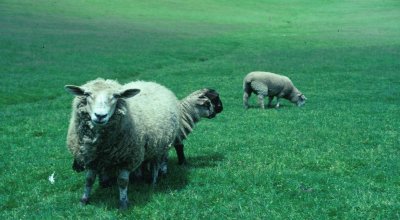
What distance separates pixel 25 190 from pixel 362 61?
37.8 metres

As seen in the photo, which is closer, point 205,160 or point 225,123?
point 205,160

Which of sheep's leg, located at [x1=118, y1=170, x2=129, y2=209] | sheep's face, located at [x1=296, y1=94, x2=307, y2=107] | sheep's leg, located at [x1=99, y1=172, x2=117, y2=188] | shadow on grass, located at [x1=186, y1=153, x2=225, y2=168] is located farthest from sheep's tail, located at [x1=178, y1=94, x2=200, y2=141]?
sheep's face, located at [x1=296, y1=94, x2=307, y2=107]

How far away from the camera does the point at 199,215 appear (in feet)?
32.8

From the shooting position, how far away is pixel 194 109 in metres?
14.4

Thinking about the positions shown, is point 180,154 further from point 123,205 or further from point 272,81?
point 272,81

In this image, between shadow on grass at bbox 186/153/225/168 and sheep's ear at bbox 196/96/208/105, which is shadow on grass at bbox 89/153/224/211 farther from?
sheep's ear at bbox 196/96/208/105

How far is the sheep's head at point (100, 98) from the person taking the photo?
30.0ft

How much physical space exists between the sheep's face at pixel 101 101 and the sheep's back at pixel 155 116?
1.10 m

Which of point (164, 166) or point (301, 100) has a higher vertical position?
point (164, 166)

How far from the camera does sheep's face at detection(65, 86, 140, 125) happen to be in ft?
30.0

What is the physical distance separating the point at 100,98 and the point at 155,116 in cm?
255

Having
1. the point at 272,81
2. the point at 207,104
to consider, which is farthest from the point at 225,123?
the point at 207,104

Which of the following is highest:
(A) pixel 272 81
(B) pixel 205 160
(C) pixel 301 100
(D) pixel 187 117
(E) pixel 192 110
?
(E) pixel 192 110

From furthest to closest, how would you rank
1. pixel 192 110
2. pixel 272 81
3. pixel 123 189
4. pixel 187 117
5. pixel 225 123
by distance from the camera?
pixel 272 81 → pixel 225 123 → pixel 192 110 → pixel 187 117 → pixel 123 189
